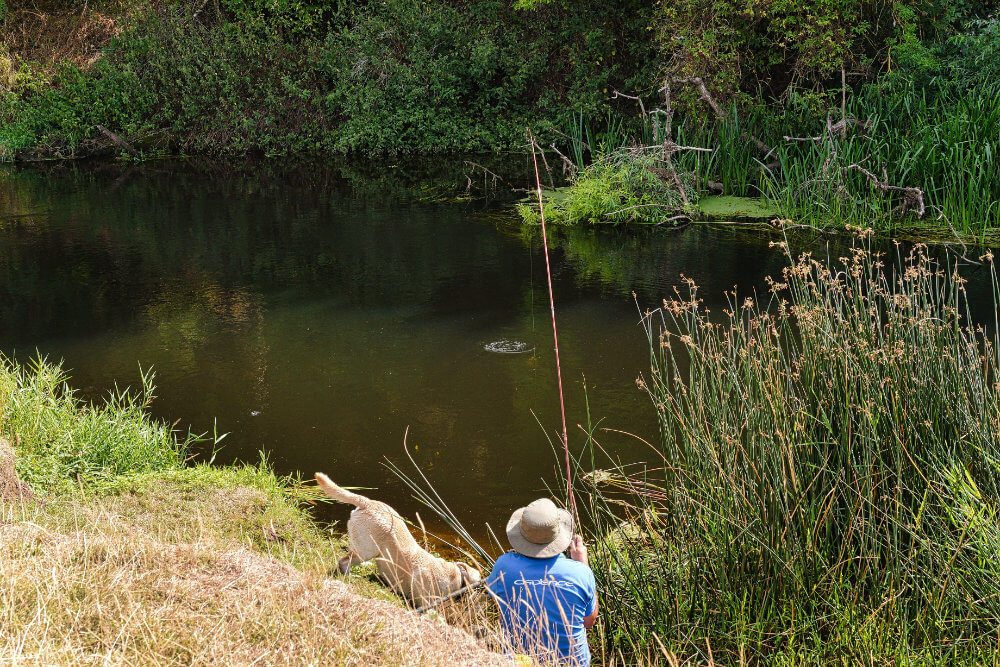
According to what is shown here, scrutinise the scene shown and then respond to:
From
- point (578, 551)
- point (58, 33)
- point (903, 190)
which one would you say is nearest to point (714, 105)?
point (903, 190)

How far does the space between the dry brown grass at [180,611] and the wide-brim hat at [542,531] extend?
321 millimetres

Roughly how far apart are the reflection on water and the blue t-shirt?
1.27 meters

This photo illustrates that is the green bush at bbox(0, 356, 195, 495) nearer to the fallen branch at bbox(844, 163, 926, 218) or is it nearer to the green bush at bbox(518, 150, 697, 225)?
the green bush at bbox(518, 150, 697, 225)

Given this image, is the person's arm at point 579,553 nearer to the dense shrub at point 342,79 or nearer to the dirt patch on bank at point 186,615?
the dirt patch on bank at point 186,615

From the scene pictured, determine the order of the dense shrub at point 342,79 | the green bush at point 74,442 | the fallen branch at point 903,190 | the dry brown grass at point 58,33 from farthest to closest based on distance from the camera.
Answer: the dry brown grass at point 58,33 < the dense shrub at point 342,79 < the fallen branch at point 903,190 < the green bush at point 74,442

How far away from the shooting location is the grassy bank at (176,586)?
2381 millimetres

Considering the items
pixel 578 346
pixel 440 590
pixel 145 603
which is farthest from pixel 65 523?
pixel 578 346

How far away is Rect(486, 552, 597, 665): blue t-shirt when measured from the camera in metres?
2.71

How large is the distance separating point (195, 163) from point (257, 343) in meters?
9.35

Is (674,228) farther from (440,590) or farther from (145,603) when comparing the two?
(145,603)

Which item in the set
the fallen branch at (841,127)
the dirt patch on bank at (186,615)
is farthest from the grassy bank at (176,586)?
the fallen branch at (841,127)

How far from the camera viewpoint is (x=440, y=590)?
134 inches

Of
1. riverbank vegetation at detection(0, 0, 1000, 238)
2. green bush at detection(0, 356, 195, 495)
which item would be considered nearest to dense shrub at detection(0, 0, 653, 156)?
riverbank vegetation at detection(0, 0, 1000, 238)

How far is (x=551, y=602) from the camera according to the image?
2.74 m
